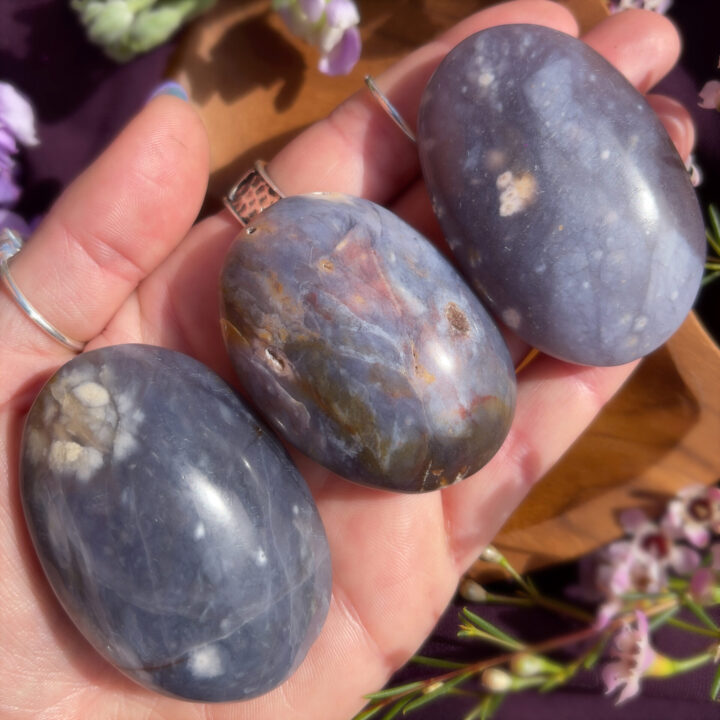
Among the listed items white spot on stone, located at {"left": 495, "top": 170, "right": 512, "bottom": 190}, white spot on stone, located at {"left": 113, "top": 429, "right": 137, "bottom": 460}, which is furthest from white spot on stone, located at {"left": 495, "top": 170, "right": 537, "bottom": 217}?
white spot on stone, located at {"left": 113, "top": 429, "right": 137, "bottom": 460}

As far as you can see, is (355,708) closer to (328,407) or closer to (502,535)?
(502,535)

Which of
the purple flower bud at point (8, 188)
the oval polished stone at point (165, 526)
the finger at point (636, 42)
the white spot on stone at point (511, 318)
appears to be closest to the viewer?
the oval polished stone at point (165, 526)

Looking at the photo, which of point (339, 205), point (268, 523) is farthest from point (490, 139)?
point (268, 523)

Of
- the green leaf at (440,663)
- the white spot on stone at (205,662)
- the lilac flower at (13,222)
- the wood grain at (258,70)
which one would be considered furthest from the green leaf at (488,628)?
the lilac flower at (13,222)

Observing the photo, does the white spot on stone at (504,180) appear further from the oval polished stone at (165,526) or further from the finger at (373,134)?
the oval polished stone at (165,526)

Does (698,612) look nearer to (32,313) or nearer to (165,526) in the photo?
(165,526)

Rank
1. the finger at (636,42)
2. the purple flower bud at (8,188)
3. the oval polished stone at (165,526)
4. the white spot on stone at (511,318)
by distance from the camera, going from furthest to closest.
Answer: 1. the purple flower bud at (8,188)
2. the finger at (636,42)
3. the white spot on stone at (511,318)
4. the oval polished stone at (165,526)
